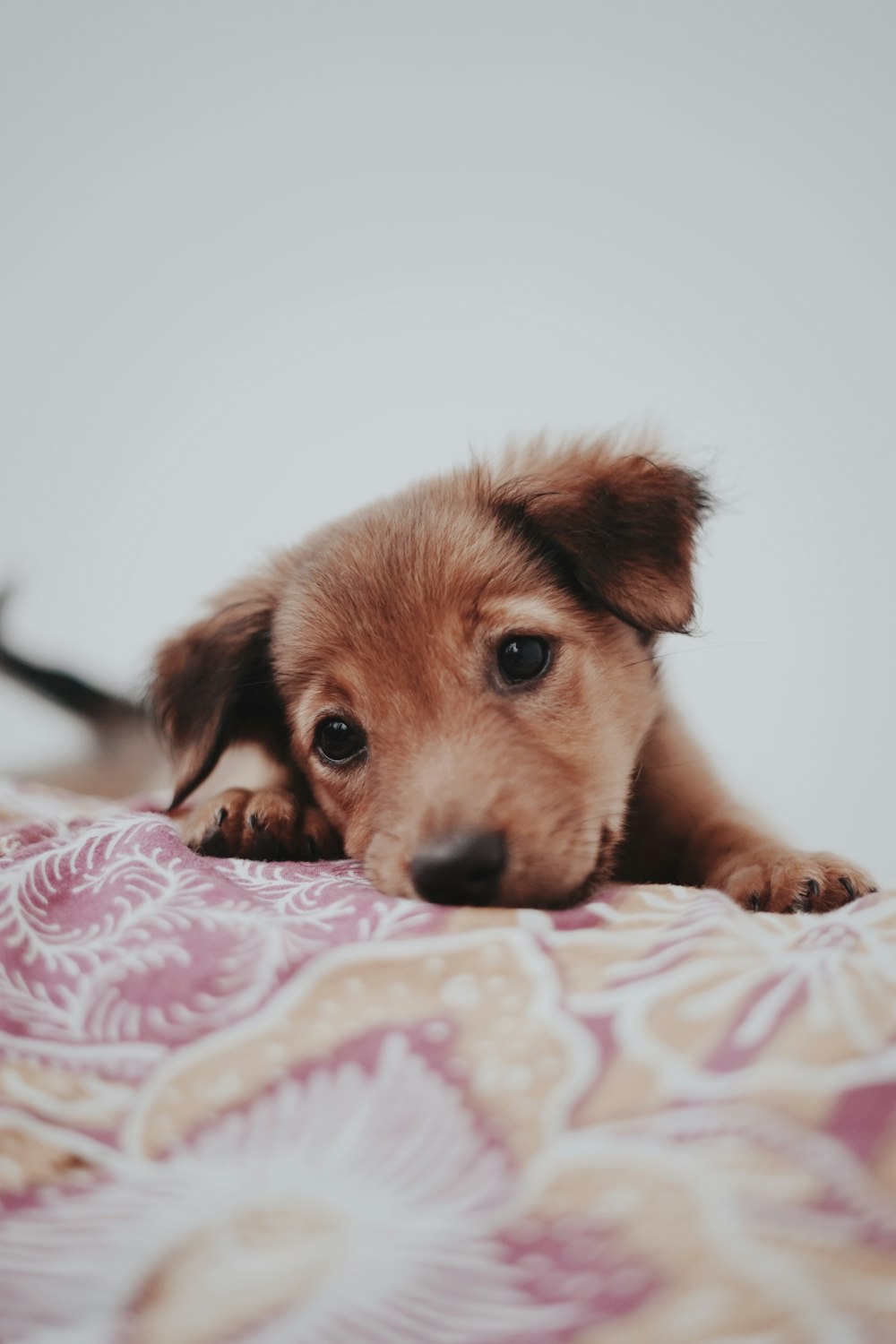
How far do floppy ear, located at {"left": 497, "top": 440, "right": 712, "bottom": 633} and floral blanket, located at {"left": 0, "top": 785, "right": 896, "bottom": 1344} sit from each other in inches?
→ 32.0

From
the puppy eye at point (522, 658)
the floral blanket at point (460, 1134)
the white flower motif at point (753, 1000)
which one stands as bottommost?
the floral blanket at point (460, 1134)

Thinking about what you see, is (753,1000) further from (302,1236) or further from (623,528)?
(623,528)

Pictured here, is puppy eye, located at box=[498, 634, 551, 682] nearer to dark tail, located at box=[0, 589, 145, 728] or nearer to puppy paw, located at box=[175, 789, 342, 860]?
puppy paw, located at box=[175, 789, 342, 860]

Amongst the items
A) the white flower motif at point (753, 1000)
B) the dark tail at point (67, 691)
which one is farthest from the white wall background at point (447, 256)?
the white flower motif at point (753, 1000)

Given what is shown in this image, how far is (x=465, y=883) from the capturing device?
4.18 ft

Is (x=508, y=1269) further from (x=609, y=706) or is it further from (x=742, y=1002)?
(x=609, y=706)

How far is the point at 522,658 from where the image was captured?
1.71 m

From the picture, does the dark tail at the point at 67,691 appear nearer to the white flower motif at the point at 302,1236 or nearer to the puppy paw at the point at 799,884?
the puppy paw at the point at 799,884

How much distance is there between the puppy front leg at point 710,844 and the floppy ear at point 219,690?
35.4 inches

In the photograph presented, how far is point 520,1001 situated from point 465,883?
385 mm

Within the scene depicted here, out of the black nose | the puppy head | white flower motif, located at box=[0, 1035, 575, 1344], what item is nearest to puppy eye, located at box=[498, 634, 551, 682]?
the puppy head

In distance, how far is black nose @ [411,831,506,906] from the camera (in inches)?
50.0

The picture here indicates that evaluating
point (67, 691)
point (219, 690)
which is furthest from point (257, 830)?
point (67, 691)

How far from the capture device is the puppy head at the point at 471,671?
4.54 ft
